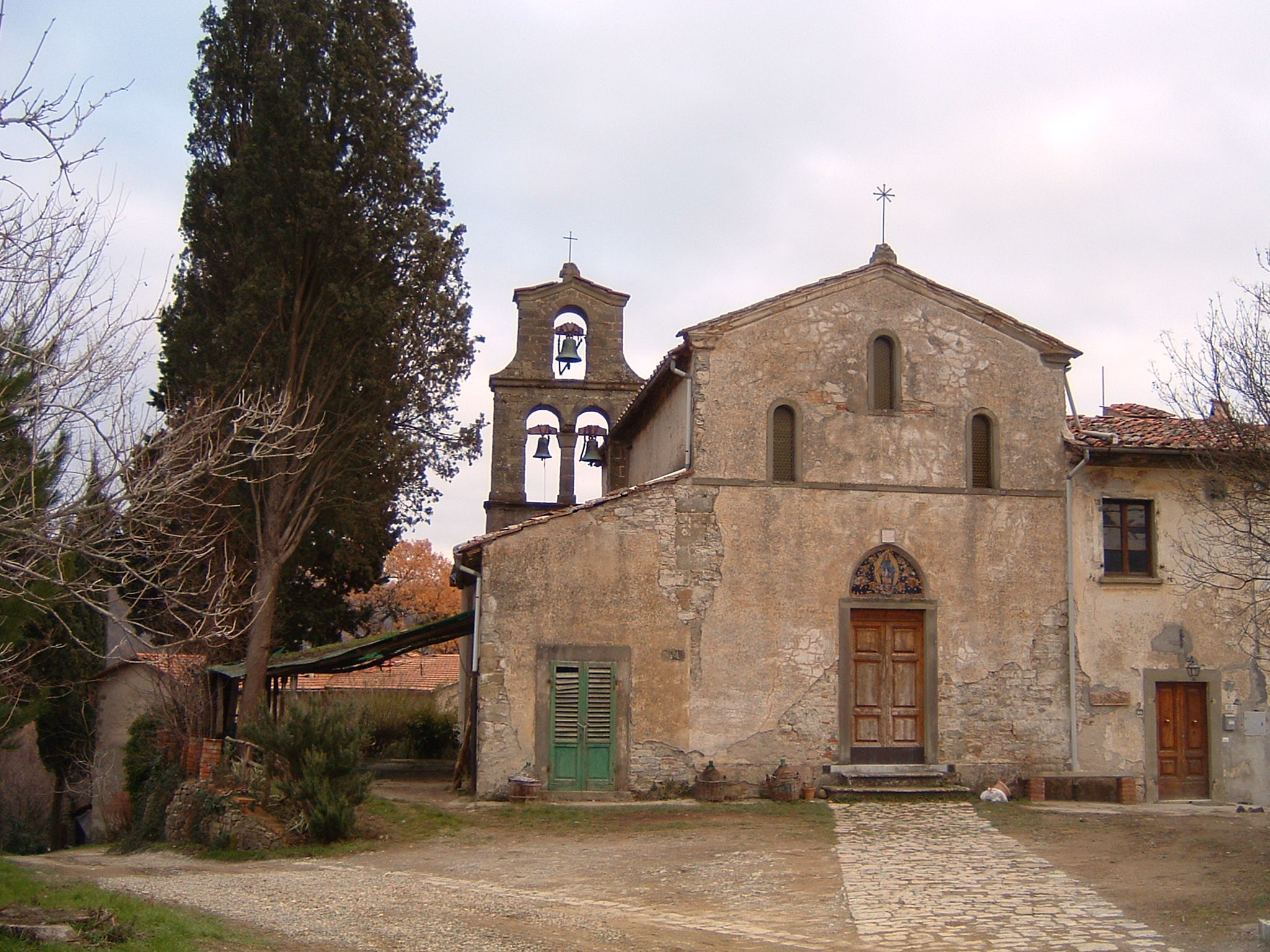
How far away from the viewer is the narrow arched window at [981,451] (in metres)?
17.5

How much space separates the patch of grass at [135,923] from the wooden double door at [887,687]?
9.86m

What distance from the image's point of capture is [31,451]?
7461mm

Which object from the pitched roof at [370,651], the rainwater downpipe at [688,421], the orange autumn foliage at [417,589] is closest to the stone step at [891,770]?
the rainwater downpipe at [688,421]

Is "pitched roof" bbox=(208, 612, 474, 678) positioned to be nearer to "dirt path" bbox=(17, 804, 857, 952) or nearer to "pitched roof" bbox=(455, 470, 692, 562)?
"pitched roof" bbox=(455, 470, 692, 562)

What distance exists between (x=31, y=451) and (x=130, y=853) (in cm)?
1078

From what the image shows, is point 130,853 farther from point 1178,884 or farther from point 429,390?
point 1178,884

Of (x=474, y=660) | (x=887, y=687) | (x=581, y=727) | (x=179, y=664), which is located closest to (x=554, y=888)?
(x=581, y=727)

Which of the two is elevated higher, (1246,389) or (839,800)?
(1246,389)

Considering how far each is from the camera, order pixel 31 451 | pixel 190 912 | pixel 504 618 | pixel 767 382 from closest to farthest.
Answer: pixel 31 451, pixel 190 912, pixel 504 618, pixel 767 382

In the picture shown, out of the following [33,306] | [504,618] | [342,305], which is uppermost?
[342,305]

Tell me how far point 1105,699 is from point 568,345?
11.7 meters

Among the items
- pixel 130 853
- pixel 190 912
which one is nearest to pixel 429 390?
pixel 130 853

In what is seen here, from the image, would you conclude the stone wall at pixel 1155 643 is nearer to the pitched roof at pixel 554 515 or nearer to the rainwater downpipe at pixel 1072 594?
the rainwater downpipe at pixel 1072 594

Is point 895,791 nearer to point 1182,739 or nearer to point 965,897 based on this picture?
point 1182,739
